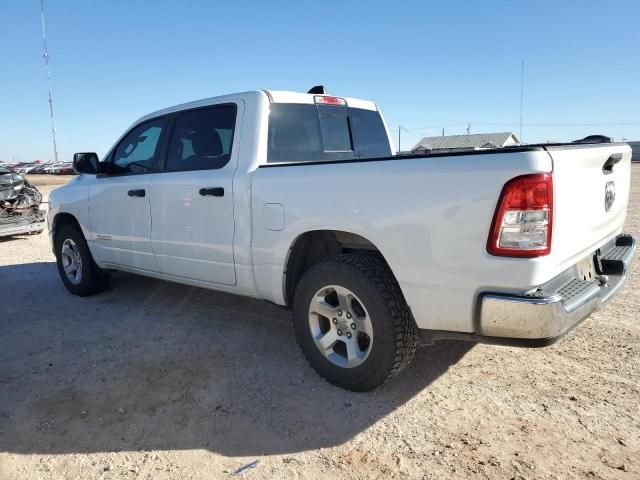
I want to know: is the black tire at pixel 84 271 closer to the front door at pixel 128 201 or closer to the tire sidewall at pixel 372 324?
the front door at pixel 128 201

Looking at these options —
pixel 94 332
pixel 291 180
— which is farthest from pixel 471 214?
pixel 94 332

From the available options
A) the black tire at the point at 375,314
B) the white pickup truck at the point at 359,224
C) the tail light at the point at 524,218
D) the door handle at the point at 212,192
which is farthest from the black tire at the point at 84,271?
the tail light at the point at 524,218

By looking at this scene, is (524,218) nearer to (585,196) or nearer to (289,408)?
(585,196)

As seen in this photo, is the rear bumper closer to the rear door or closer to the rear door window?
the rear door

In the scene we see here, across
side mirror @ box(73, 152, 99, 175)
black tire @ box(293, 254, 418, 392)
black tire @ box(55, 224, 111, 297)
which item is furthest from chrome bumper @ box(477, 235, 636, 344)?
black tire @ box(55, 224, 111, 297)

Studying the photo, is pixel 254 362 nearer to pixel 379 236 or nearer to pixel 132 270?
pixel 379 236

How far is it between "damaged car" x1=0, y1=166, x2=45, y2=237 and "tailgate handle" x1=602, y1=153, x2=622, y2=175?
982 centimetres

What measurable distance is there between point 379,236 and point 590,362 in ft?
6.08

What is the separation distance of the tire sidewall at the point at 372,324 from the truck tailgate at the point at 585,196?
3.27 ft

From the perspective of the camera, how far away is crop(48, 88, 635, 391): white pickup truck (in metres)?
2.42

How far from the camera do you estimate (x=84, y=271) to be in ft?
17.7

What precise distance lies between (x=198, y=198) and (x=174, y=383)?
1402 mm

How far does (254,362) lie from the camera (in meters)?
3.71

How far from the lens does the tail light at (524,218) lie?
2.33 m
